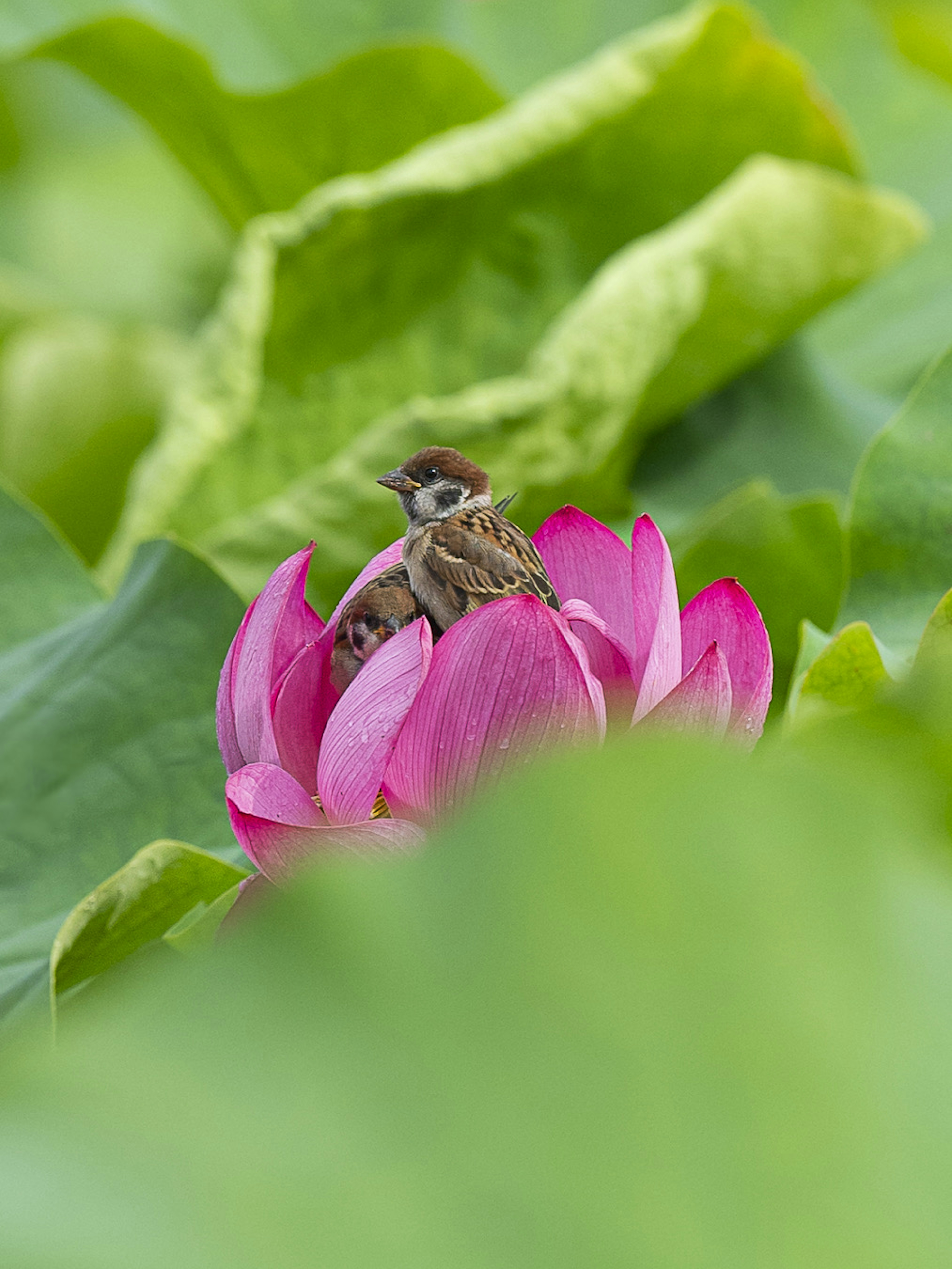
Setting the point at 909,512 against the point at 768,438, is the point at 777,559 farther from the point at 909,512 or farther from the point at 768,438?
the point at 768,438

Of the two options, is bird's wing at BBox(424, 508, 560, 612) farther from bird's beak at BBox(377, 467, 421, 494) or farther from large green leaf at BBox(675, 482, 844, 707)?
large green leaf at BBox(675, 482, 844, 707)

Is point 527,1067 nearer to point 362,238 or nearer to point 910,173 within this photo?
point 362,238

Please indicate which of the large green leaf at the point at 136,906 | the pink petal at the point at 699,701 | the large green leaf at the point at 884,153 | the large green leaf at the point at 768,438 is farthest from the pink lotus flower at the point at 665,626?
the large green leaf at the point at 884,153

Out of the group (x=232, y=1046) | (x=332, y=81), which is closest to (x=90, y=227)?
(x=332, y=81)

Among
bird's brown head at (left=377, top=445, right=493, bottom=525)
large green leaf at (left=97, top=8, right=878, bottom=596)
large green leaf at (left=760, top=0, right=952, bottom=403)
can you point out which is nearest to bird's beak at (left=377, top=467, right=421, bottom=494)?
bird's brown head at (left=377, top=445, right=493, bottom=525)

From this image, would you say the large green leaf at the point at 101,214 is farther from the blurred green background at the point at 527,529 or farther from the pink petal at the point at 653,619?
the pink petal at the point at 653,619

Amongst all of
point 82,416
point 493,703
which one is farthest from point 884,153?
point 493,703
